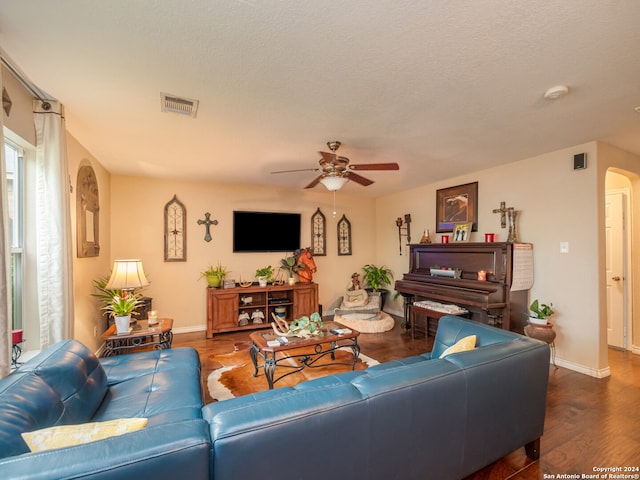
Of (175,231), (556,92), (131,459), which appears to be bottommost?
(131,459)

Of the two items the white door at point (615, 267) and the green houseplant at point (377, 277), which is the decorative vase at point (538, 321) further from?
the green houseplant at point (377, 277)

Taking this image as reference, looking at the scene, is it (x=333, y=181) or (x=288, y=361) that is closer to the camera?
(x=333, y=181)

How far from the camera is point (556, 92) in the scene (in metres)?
2.14

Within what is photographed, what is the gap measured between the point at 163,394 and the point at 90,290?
2326 millimetres

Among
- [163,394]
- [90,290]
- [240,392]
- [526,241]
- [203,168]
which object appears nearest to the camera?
[163,394]

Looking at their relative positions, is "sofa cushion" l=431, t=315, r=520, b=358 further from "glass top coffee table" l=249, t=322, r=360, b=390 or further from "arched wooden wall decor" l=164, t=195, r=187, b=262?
"arched wooden wall decor" l=164, t=195, r=187, b=262

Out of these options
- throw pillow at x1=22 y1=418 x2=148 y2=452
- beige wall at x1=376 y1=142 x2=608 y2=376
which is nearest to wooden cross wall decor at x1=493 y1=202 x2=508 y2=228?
beige wall at x1=376 y1=142 x2=608 y2=376

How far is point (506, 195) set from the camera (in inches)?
160

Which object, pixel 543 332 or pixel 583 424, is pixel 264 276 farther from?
pixel 583 424

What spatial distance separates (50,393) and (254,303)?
12.2 feet

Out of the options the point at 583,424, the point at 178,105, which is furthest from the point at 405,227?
the point at 178,105

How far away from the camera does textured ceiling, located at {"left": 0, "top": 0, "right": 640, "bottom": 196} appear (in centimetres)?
146

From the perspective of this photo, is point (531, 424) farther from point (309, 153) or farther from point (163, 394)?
point (309, 153)

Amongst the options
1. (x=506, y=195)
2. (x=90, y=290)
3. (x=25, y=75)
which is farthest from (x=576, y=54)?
(x=90, y=290)
